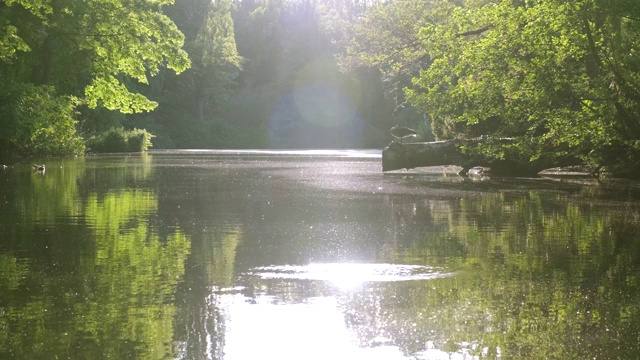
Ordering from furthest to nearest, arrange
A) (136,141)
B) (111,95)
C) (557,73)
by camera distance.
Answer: (136,141), (111,95), (557,73)

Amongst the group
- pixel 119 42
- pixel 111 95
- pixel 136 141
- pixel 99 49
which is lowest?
pixel 136 141

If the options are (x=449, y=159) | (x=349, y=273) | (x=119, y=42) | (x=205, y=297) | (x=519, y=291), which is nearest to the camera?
(x=205, y=297)

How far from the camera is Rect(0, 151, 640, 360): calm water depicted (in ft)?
19.0

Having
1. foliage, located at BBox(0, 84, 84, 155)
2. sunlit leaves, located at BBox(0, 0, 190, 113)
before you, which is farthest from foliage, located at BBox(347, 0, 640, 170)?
foliage, located at BBox(0, 84, 84, 155)

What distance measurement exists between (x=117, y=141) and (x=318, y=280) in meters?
55.0

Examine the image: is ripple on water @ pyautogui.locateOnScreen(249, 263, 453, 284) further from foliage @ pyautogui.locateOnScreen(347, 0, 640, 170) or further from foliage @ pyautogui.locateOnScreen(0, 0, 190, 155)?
foliage @ pyautogui.locateOnScreen(0, 0, 190, 155)

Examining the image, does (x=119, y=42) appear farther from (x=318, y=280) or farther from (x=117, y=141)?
(x=117, y=141)

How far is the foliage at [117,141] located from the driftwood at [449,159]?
1262 inches

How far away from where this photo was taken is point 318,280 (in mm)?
8227

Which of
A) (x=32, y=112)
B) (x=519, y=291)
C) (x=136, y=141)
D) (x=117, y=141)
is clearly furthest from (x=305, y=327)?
(x=136, y=141)

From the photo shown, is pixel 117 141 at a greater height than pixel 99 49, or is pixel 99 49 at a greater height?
pixel 99 49

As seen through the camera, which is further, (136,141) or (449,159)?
(136,141)

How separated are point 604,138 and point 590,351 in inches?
746

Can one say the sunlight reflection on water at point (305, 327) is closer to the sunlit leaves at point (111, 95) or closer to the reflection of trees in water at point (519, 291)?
the reflection of trees in water at point (519, 291)
